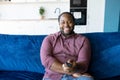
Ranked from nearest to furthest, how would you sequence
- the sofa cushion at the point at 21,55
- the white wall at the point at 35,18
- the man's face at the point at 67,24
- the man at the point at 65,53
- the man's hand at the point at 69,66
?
the man's hand at the point at 69,66
the man at the point at 65,53
the man's face at the point at 67,24
the sofa cushion at the point at 21,55
the white wall at the point at 35,18

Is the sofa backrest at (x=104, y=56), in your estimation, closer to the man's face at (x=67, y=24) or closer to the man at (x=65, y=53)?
the man at (x=65, y=53)

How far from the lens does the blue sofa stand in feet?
6.81

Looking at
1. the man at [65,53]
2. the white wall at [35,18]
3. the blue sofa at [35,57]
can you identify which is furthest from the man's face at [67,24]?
the white wall at [35,18]

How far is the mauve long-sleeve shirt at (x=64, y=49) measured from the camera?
1903 mm

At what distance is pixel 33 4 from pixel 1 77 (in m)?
3.19

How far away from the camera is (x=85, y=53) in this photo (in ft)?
6.26

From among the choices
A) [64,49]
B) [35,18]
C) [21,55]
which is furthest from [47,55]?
[35,18]

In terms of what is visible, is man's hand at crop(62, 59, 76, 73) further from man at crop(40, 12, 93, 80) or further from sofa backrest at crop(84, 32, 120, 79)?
sofa backrest at crop(84, 32, 120, 79)

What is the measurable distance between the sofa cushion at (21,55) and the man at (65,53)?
246 mm

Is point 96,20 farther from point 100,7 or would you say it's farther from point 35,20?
point 35,20

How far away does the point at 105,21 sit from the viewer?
4.55m

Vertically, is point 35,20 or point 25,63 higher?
point 35,20

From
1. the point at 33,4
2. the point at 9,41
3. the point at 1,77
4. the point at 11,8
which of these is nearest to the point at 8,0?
the point at 11,8

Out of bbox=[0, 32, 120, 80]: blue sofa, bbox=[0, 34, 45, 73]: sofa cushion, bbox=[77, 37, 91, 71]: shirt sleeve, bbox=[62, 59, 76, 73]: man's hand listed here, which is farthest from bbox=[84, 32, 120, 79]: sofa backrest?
bbox=[0, 34, 45, 73]: sofa cushion
